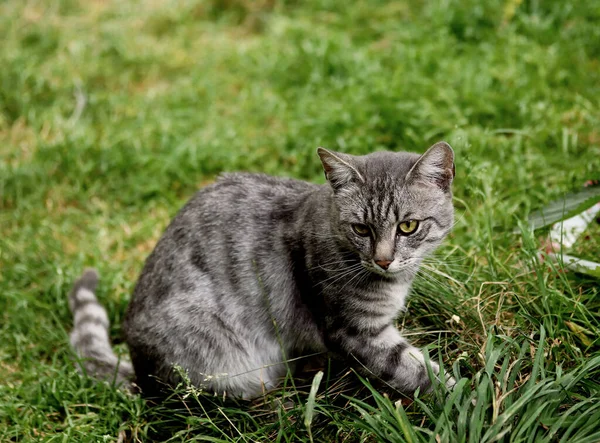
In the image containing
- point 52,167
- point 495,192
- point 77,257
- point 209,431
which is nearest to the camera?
point 209,431

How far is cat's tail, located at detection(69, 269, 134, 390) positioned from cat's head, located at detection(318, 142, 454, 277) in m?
1.52

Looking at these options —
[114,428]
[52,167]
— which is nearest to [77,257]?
[52,167]

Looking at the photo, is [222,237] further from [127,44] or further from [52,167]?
[127,44]

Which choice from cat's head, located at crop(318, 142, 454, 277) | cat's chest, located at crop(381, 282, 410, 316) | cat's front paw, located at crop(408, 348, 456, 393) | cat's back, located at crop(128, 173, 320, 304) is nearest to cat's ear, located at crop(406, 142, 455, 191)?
cat's head, located at crop(318, 142, 454, 277)

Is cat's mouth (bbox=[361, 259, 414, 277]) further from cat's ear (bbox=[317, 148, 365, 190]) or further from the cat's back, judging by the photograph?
the cat's back

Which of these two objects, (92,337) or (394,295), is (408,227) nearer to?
(394,295)

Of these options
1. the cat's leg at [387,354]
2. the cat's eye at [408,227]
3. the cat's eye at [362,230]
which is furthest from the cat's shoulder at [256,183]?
the cat's leg at [387,354]

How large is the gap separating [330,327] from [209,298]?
65 centimetres

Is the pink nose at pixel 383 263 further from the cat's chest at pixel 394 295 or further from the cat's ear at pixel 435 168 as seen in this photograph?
the cat's ear at pixel 435 168

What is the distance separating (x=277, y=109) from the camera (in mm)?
6035

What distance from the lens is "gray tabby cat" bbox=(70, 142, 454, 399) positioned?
10.5 ft

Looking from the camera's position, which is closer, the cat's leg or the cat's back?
the cat's leg

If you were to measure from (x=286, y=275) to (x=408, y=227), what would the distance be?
689 mm

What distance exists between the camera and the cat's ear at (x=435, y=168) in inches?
122
